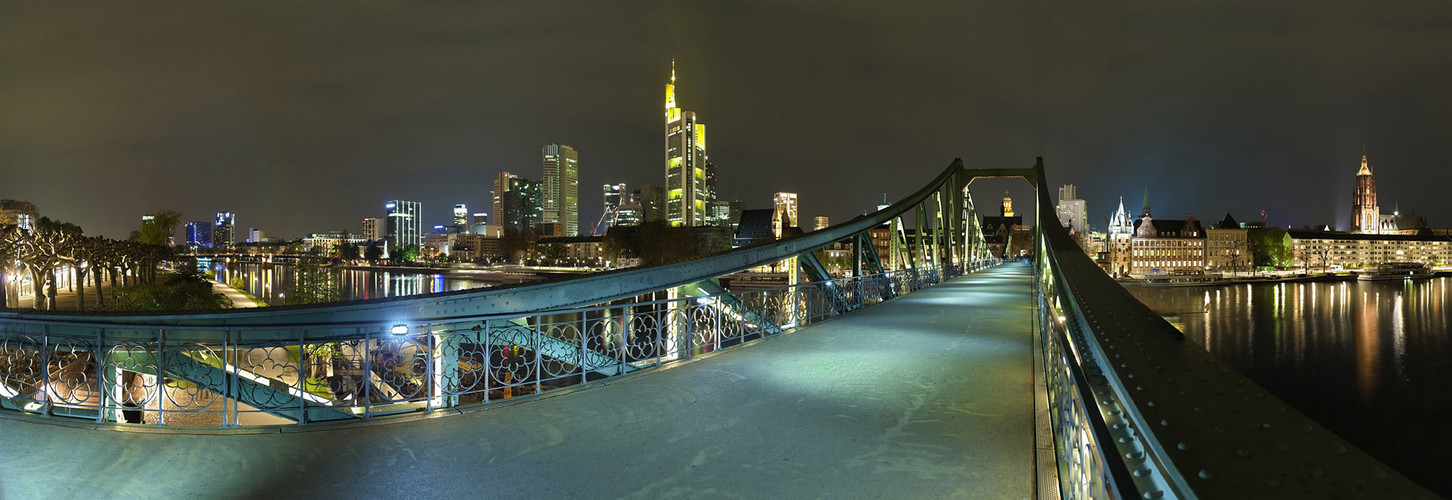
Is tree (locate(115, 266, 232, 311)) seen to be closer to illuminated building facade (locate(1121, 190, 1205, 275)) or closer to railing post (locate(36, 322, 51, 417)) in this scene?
railing post (locate(36, 322, 51, 417))

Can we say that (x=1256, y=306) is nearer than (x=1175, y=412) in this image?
No

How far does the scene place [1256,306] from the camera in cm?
7669

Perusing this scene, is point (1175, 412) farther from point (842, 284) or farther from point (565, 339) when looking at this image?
point (842, 284)

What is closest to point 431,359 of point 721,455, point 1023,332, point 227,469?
point 227,469

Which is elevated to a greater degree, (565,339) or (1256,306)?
(565,339)

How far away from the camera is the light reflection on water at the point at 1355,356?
3384cm

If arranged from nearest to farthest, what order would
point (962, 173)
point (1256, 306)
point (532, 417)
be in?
point (532, 417), point (962, 173), point (1256, 306)

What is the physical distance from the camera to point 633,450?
452 cm

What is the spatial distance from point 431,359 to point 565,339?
6.36 ft

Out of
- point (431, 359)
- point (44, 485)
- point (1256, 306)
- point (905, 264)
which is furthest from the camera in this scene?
point (1256, 306)

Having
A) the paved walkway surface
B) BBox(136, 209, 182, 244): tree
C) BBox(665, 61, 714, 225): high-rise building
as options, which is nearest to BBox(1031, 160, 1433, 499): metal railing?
the paved walkway surface

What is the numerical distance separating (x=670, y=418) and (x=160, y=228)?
7531 centimetres

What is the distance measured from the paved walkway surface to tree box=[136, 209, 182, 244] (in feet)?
229

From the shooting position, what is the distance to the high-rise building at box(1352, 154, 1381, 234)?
186m
